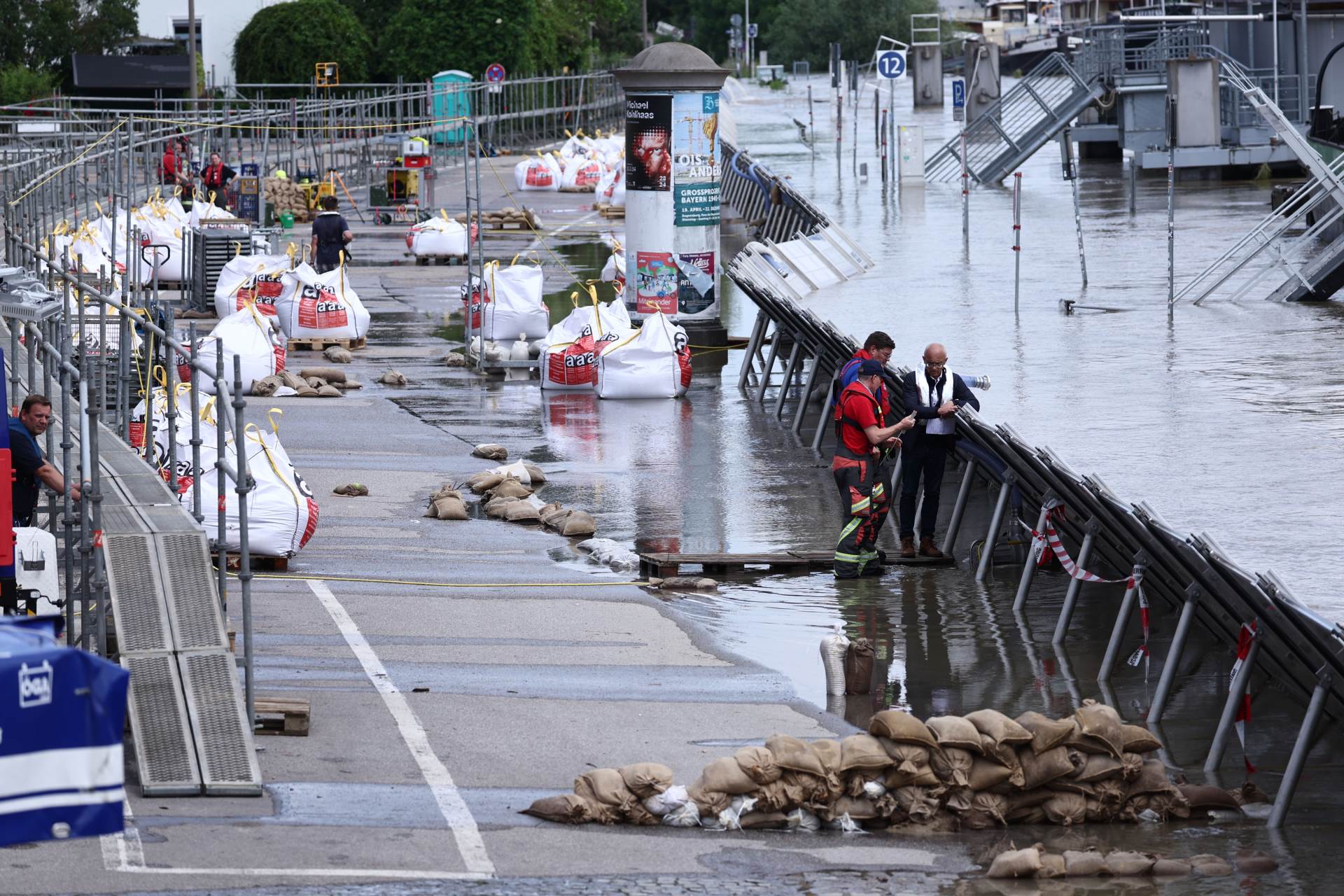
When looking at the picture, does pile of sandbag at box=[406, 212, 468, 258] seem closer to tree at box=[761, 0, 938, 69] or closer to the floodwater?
the floodwater

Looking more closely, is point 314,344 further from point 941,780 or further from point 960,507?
point 941,780

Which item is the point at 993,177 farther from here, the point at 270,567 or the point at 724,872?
the point at 724,872

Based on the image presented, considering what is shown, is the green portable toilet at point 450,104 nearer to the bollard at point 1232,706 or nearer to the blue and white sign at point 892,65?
the blue and white sign at point 892,65

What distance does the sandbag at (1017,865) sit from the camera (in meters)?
7.45

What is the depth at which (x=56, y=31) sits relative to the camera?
245ft

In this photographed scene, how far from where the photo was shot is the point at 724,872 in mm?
7441

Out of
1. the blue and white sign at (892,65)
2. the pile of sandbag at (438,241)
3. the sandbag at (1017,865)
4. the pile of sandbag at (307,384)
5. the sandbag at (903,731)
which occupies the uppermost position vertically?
the blue and white sign at (892,65)

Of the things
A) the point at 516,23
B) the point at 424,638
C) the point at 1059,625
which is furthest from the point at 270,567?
the point at 516,23

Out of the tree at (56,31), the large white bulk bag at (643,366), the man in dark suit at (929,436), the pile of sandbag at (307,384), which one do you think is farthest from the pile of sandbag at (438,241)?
the tree at (56,31)

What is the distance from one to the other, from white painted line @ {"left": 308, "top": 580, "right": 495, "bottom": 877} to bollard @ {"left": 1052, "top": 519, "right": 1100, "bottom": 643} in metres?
3.85

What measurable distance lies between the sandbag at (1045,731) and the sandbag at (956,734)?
248mm

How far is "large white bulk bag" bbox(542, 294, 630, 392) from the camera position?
20266 mm

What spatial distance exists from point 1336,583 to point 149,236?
813 inches

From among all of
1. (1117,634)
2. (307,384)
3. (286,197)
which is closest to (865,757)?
(1117,634)
